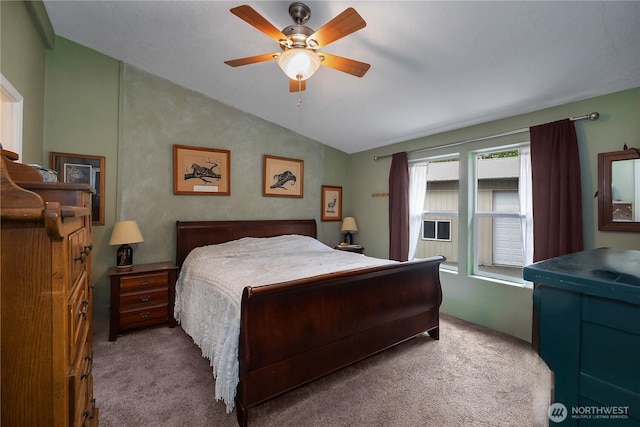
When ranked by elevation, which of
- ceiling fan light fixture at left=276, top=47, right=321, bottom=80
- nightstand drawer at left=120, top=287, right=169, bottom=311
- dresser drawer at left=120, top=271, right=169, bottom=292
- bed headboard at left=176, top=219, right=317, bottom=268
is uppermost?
ceiling fan light fixture at left=276, top=47, right=321, bottom=80

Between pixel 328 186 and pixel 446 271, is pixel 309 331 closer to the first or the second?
pixel 446 271

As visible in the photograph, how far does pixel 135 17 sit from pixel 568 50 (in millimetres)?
3481

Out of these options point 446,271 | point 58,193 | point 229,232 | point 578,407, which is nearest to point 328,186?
point 229,232

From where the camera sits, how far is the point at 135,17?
2357mm

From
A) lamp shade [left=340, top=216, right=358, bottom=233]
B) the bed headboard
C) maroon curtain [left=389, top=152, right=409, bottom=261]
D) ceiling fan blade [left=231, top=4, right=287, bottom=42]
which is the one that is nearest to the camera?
ceiling fan blade [left=231, top=4, right=287, bottom=42]

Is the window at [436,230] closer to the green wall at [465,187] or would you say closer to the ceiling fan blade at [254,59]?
the green wall at [465,187]

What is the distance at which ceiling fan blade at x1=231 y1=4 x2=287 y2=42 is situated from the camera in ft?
4.81

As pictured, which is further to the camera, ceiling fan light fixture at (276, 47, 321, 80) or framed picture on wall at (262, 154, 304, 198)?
framed picture on wall at (262, 154, 304, 198)

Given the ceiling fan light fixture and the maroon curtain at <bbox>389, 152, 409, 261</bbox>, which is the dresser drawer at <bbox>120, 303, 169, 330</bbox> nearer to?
the ceiling fan light fixture

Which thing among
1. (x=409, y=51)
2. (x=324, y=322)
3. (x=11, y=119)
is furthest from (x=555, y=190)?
(x=11, y=119)

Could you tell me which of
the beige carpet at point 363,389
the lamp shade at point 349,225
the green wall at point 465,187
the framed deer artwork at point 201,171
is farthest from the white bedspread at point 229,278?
the green wall at point 465,187

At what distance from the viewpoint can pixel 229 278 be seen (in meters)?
2.21

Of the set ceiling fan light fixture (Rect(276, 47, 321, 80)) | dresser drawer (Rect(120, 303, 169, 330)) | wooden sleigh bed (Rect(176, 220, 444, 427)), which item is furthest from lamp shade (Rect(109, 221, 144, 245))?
ceiling fan light fixture (Rect(276, 47, 321, 80))

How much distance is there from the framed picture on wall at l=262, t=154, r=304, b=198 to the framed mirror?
11.4 ft
